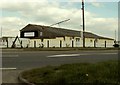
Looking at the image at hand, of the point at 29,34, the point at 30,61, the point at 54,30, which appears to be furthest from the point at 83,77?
the point at 29,34

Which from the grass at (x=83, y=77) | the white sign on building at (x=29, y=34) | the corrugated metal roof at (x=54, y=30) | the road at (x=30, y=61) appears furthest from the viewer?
the white sign on building at (x=29, y=34)

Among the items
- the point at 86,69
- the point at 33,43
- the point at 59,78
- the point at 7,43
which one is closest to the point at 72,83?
the point at 59,78

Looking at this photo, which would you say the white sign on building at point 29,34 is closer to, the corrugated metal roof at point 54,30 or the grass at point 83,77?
the corrugated metal roof at point 54,30

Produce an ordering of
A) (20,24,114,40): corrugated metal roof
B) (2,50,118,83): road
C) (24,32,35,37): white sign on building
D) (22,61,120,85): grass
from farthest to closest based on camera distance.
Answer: (24,32,35,37): white sign on building, (20,24,114,40): corrugated metal roof, (2,50,118,83): road, (22,61,120,85): grass

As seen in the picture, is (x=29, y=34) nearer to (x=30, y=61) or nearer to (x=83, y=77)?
(x=30, y=61)

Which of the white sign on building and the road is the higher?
the white sign on building

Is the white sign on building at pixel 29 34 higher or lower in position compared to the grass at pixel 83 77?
higher

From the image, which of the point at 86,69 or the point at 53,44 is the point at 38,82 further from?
the point at 53,44

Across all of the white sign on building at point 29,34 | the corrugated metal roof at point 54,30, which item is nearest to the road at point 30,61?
the corrugated metal roof at point 54,30

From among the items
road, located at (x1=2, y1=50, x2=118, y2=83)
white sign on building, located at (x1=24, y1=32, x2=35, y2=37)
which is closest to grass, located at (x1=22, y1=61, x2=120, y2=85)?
road, located at (x1=2, y1=50, x2=118, y2=83)

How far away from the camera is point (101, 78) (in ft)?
28.4

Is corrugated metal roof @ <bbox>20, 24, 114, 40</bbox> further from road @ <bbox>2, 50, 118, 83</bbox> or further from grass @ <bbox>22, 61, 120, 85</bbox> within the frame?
grass @ <bbox>22, 61, 120, 85</bbox>

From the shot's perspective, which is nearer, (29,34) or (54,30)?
(54,30)

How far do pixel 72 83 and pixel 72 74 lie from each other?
3.44 feet
